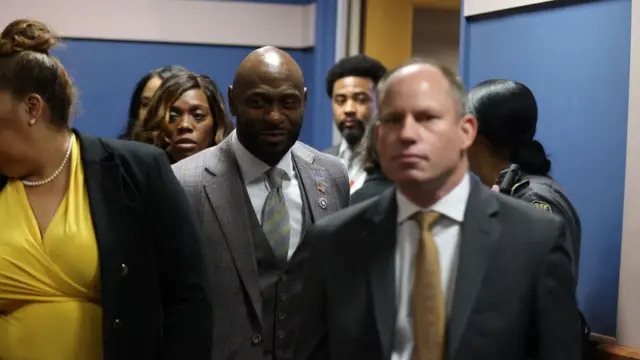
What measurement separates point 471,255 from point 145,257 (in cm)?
66

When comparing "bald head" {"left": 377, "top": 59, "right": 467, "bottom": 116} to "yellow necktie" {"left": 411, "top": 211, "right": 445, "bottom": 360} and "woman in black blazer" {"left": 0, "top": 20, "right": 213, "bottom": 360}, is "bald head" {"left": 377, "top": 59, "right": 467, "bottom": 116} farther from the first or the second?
"woman in black blazer" {"left": 0, "top": 20, "right": 213, "bottom": 360}

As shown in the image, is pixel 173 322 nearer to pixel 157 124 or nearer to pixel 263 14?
pixel 157 124

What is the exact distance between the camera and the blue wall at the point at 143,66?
4.42 m

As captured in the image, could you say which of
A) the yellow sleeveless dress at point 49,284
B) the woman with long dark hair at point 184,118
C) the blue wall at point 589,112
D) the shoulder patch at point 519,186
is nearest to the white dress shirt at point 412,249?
the yellow sleeveless dress at point 49,284

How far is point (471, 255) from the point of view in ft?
4.45

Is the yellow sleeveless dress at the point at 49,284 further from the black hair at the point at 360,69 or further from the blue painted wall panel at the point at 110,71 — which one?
the blue painted wall panel at the point at 110,71

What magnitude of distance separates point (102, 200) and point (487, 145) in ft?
3.38

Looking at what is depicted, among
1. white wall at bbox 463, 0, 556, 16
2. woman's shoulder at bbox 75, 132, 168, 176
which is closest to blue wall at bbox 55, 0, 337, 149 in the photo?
white wall at bbox 463, 0, 556, 16

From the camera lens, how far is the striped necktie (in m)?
1.97

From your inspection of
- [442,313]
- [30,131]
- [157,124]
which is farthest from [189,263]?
[157,124]

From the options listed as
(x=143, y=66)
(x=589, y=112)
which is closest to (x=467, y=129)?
(x=589, y=112)

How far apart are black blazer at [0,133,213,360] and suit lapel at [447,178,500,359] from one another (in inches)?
23.3

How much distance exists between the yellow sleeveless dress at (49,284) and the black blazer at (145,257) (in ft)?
0.11

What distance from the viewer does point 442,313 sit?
4.43 ft
